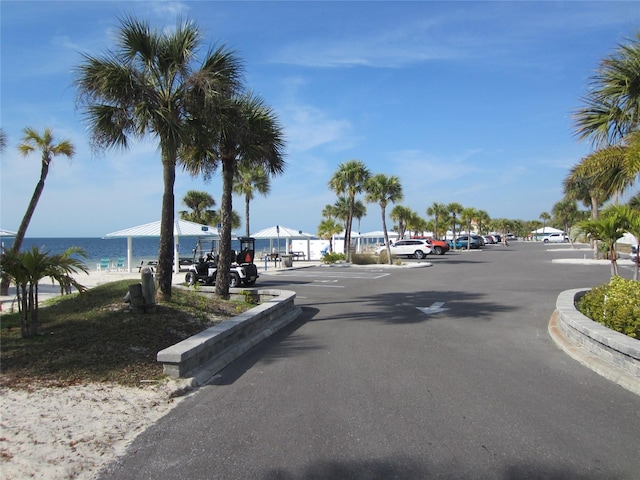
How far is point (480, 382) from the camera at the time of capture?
5770 mm

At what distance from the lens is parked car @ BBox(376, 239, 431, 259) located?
40.4 meters

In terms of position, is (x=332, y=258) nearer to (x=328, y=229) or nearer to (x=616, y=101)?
(x=328, y=229)

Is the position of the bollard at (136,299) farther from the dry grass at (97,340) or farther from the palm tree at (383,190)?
the palm tree at (383,190)

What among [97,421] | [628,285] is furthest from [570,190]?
[97,421]

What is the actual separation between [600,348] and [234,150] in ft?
27.5

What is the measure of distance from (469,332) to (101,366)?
6.22 metres

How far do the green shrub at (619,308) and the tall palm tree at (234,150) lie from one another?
24.8 feet

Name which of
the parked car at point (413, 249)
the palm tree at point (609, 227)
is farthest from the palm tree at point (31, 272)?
the parked car at point (413, 249)

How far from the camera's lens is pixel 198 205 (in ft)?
152

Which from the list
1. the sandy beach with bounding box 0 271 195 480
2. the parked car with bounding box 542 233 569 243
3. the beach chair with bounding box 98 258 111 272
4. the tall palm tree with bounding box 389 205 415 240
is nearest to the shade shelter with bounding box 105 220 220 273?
the beach chair with bounding box 98 258 111 272

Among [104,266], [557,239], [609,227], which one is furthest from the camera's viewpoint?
[557,239]

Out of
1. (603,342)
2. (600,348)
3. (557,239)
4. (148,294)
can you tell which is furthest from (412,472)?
(557,239)

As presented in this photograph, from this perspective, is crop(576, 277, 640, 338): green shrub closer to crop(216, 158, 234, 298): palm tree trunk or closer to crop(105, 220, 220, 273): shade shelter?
crop(216, 158, 234, 298): palm tree trunk

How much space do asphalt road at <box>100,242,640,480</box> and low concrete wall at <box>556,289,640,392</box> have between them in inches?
12.9
